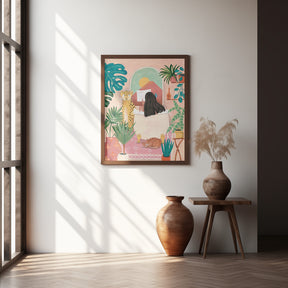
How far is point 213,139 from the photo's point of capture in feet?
Answer: 17.1

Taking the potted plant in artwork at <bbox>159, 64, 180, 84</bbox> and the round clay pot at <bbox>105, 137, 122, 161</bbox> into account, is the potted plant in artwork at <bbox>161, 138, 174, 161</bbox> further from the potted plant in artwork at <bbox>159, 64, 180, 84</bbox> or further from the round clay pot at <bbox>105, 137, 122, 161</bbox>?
the potted plant in artwork at <bbox>159, 64, 180, 84</bbox>

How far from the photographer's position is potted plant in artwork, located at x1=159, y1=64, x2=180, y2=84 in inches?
213

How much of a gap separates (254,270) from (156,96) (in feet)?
7.37

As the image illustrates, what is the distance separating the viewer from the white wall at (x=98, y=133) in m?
5.43

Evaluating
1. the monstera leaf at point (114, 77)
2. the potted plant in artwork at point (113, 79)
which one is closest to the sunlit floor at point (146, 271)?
the potted plant in artwork at point (113, 79)

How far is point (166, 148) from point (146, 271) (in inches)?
60.7

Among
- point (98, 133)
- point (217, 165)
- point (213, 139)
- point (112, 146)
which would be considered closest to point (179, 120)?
point (213, 139)

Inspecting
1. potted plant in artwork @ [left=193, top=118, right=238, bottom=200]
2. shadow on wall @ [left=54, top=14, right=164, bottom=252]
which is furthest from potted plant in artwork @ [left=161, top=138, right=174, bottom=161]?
shadow on wall @ [left=54, top=14, right=164, bottom=252]

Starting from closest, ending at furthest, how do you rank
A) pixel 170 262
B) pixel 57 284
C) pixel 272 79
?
pixel 57 284 < pixel 170 262 < pixel 272 79

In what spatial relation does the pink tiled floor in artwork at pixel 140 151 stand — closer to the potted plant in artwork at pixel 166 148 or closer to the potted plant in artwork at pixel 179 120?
the potted plant in artwork at pixel 166 148

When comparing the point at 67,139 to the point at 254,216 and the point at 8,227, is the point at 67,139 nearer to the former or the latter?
the point at 8,227

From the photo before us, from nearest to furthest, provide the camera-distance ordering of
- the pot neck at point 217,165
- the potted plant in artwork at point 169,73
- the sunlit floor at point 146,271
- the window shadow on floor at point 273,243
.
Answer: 1. the sunlit floor at point 146,271
2. the pot neck at point 217,165
3. the potted plant in artwork at point 169,73
4. the window shadow on floor at point 273,243

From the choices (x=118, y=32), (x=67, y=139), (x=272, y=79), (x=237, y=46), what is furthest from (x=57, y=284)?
(x=272, y=79)

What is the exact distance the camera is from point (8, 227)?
492 centimetres
